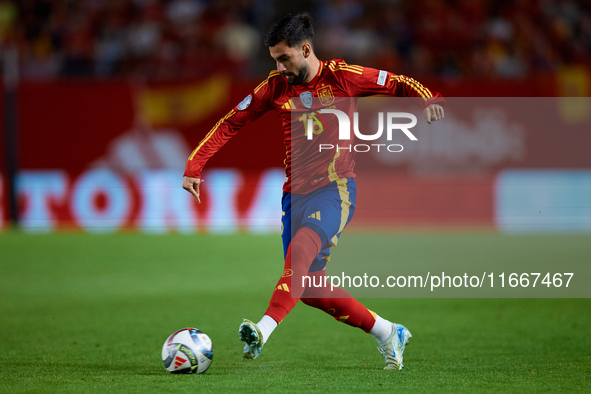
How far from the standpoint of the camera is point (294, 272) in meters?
4.55

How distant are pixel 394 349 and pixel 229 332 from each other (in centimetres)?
185

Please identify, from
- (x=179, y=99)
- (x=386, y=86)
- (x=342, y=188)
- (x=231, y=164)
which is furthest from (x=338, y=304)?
(x=179, y=99)

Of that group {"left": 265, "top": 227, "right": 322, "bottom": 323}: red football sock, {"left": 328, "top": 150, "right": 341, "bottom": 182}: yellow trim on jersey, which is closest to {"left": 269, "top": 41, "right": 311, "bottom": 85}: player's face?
{"left": 328, "top": 150, "right": 341, "bottom": 182}: yellow trim on jersey

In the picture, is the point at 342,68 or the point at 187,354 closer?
the point at 187,354

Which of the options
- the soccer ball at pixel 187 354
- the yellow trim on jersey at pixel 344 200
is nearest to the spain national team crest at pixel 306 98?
the yellow trim on jersey at pixel 344 200

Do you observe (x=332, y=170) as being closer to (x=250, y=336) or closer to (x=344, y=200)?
(x=344, y=200)

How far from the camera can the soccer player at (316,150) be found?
4.77 m

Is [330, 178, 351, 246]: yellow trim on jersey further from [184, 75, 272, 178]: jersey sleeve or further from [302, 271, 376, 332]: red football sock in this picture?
[184, 75, 272, 178]: jersey sleeve

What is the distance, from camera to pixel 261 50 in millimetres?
13672

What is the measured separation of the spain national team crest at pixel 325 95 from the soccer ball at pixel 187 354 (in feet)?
5.26

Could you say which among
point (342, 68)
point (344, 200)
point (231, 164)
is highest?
point (231, 164)

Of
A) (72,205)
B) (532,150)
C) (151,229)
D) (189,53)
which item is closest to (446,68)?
(532,150)

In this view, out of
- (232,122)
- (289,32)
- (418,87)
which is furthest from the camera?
(232,122)

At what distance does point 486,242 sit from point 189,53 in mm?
6174
